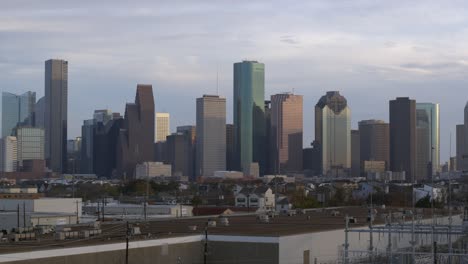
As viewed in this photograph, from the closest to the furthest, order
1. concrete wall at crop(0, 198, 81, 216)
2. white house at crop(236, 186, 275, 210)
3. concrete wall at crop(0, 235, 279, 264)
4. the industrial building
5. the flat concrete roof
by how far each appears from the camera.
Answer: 1. concrete wall at crop(0, 235, 279, 264)
2. the industrial building
3. the flat concrete roof
4. concrete wall at crop(0, 198, 81, 216)
5. white house at crop(236, 186, 275, 210)

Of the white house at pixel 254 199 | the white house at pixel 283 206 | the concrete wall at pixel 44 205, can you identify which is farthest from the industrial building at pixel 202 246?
the white house at pixel 254 199

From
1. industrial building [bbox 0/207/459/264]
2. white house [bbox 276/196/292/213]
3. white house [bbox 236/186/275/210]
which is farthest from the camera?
white house [bbox 236/186/275/210]

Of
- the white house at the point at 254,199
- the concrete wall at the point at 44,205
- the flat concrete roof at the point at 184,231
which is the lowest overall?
the white house at the point at 254,199

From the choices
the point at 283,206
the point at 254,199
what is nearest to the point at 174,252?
the point at 283,206

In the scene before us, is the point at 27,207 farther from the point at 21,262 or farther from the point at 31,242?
the point at 21,262

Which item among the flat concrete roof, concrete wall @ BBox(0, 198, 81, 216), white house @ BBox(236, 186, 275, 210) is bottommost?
white house @ BBox(236, 186, 275, 210)

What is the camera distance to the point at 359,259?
36.9 meters

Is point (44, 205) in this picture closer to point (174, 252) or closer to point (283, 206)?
point (283, 206)

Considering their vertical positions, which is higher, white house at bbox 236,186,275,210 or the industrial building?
the industrial building

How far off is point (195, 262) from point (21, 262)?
9577 millimetres

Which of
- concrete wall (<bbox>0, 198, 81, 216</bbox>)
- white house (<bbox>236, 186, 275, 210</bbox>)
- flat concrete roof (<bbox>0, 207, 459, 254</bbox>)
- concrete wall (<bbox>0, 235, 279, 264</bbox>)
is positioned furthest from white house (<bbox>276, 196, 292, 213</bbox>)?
concrete wall (<bbox>0, 235, 279, 264</bbox>)

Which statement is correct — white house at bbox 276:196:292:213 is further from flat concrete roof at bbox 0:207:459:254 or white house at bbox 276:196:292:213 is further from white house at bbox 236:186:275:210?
flat concrete roof at bbox 0:207:459:254

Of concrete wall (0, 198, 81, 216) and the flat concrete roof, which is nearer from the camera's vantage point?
the flat concrete roof

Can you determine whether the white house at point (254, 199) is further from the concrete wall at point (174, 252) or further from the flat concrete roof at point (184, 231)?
the concrete wall at point (174, 252)
